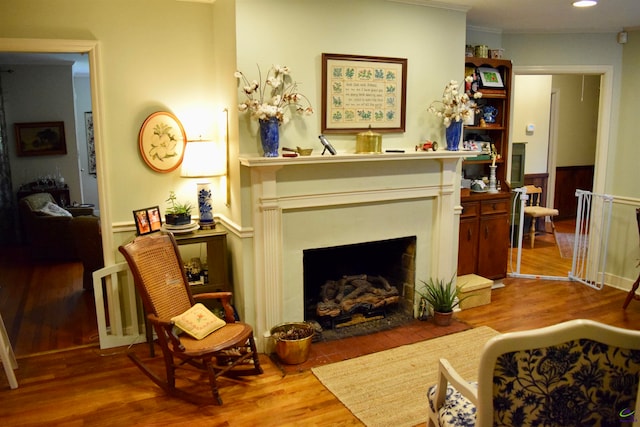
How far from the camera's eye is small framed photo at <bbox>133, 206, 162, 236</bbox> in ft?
11.8

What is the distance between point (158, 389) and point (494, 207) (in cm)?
340

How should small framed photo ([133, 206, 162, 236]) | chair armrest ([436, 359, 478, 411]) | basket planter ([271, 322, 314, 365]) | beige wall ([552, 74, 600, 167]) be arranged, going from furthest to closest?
1. beige wall ([552, 74, 600, 167])
2. small framed photo ([133, 206, 162, 236])
3. basket planter ([271, 322, 314, 365])
4. chair armrest ([436, 359, 478, 411])

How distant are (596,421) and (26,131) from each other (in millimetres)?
7866

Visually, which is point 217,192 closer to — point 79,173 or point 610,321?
point 610,321

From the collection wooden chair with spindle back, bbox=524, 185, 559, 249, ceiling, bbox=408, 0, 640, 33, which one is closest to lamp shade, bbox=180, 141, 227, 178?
ceiling, bbox=408, 0, 640, 33

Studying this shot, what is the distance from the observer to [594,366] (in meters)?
1.73

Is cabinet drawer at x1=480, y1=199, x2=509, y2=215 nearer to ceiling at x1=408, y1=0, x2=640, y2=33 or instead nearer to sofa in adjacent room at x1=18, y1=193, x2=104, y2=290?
ceiling at x1=408, y1=0, x2=640, y2=33

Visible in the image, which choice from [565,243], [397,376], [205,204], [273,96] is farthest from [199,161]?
[565,243]

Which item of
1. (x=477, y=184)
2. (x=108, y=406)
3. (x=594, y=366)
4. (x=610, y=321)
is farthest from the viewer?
(x=477, y=184)

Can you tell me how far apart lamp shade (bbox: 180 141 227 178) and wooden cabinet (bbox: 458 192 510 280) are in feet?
7.80

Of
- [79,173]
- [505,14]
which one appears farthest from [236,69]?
[79,173]

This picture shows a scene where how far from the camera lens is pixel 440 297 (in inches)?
163

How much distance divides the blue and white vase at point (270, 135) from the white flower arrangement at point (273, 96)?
0.11 ft

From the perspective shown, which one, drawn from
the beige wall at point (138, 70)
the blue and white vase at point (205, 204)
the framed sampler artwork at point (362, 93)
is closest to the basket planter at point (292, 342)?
the blue and white vase at point (205, 204)
